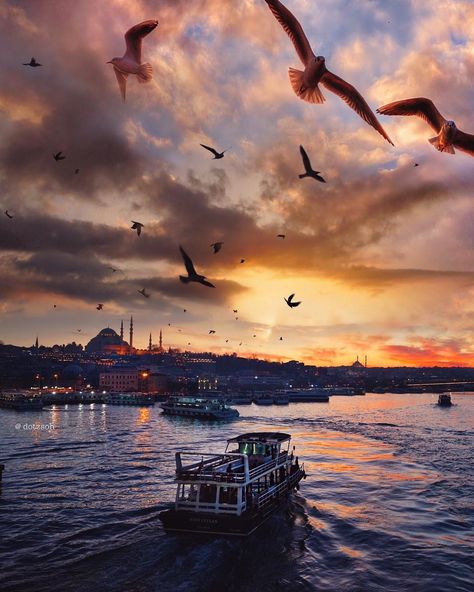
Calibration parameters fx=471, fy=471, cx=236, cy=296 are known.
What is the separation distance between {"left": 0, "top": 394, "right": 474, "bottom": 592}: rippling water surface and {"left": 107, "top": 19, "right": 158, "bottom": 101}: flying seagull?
583 inches

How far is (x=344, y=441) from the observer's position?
175 feet

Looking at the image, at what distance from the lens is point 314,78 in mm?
4098

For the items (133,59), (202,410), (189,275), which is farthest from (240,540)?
(202,410)

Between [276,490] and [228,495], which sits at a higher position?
[228,495]

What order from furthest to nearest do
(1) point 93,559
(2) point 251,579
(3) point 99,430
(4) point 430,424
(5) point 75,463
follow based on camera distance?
(4) point 430,424 < (3) point 99,430 < (5) point 75,463 < (1) point 93,559 < (2) point 251,579

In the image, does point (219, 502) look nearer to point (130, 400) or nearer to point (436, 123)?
point (436, 123)

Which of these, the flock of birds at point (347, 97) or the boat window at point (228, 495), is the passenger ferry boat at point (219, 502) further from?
the flock of birds at point (347, 97)

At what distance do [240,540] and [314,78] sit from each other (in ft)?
60.3

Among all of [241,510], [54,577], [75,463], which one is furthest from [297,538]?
[75,463]

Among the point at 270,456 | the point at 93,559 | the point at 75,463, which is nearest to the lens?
the point at 93,559

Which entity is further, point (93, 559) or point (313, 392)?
point (313, 392)

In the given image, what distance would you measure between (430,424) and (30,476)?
6255 cm

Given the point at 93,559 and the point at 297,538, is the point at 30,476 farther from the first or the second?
the point at 297,538

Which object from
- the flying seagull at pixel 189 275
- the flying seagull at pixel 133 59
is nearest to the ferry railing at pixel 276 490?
the flying seagull at pixel 189 275
